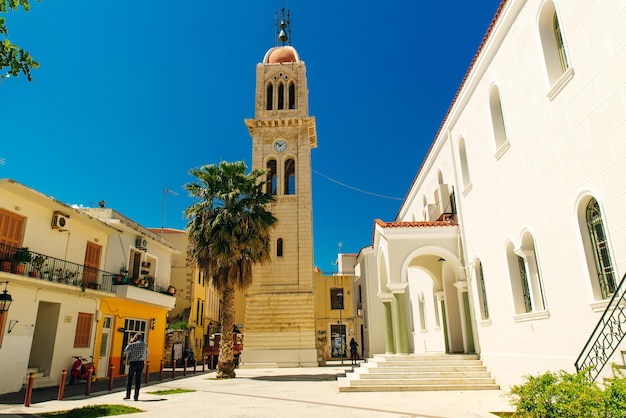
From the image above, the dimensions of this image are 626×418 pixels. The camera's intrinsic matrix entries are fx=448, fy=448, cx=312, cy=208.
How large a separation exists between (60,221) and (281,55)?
23.6 meters

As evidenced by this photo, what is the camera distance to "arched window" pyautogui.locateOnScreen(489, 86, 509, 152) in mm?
12000

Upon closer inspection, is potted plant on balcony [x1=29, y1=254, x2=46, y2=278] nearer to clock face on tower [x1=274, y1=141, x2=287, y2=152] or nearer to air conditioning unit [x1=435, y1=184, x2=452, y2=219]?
air conditioning unit [x1=435, y1=184, x2=452, y2=219]

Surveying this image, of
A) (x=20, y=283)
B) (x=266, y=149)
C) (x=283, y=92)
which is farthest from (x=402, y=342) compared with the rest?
(x=283, y=92)

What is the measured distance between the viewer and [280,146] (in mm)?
32844

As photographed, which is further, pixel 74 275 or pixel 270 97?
pixel 270 97

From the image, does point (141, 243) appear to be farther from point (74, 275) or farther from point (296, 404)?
point (296, 404)

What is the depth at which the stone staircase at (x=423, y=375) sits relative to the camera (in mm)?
12327

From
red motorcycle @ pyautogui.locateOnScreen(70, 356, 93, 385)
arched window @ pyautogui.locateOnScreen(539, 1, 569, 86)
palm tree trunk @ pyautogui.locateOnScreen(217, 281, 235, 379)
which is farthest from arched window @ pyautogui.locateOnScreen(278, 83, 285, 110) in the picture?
arched window @ pyautogui.locateOnScreen(539, 1, 569, 86)

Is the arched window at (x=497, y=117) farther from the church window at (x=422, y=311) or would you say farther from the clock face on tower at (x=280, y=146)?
the clock face on tower at (x=280, y=146)

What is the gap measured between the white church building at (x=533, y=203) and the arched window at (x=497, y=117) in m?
0.03

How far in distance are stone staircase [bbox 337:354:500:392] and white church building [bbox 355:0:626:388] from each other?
46cm

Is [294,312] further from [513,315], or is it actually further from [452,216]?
[513,315]

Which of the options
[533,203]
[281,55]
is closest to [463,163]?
[533,203]

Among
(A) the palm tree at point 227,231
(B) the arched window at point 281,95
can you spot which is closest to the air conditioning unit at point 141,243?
(A) the palm tree at point 227,231
